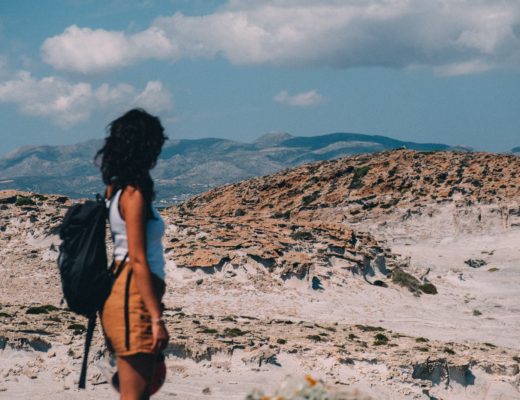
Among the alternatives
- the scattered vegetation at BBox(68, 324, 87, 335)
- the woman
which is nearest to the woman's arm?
the woman

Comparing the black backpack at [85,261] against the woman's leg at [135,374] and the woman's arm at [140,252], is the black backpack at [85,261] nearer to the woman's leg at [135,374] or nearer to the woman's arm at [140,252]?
the woman's arm at [140,252]

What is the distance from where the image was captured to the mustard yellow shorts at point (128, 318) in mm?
5059

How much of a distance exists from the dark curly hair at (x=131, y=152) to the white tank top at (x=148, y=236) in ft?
0.40

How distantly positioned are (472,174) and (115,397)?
5062 centimetres

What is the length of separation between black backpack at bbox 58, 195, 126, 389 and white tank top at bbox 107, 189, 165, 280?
0.34 ft

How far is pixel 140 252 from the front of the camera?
498cm

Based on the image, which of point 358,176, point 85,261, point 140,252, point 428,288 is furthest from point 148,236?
point 358,176

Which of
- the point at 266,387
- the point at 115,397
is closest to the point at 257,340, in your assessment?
the point at 266,387

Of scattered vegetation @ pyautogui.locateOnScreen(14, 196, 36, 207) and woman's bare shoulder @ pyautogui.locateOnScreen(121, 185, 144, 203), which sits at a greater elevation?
woman's bare shoulder @ pyautogui.locateOnScreen(121, 185, 144, 203)

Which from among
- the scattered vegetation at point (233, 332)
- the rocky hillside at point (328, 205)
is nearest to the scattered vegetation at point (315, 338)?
the scattered vegetation at point (233, 332)

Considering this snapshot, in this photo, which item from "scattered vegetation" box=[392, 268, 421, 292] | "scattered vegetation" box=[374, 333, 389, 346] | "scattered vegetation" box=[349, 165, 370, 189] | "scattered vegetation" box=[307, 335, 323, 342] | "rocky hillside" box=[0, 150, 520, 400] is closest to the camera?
"rocky hillside" box=[0, 150, 520, 400]

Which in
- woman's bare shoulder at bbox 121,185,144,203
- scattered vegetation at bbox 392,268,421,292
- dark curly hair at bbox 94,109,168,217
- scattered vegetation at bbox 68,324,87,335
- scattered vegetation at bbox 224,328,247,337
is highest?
dark curly hair at bbox 94,109,168,217

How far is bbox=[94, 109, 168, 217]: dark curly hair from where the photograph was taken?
5.18 metres

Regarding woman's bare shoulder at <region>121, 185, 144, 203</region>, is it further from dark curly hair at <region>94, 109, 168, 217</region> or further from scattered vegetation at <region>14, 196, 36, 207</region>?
scattered vegetation at <region>14, 196, 36, 207</region>
